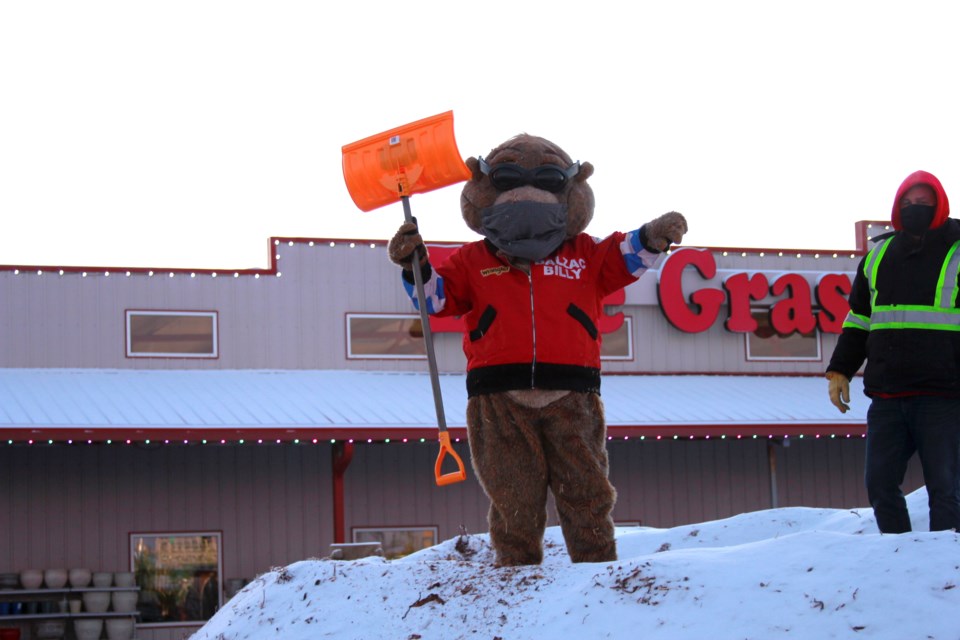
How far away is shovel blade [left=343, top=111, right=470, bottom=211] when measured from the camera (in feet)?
23.0

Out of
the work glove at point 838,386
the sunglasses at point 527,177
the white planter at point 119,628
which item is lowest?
the white planter at point 119,628

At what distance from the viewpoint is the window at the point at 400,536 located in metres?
18.5

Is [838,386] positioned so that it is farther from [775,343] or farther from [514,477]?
[775,343]

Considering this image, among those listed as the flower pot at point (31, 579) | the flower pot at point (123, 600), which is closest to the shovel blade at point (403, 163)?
the flower pot at point (123, 600)

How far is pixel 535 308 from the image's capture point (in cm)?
680

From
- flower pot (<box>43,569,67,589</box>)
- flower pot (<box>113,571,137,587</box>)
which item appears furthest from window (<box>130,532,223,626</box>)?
flower pot (<box>43,569,67,589</box>)

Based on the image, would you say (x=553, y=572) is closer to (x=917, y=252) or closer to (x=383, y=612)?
(x=383, y=612)

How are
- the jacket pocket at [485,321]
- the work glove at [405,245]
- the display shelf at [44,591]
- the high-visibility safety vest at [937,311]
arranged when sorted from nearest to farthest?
the high-visibility safety vest at [937,311], the work glove at [405,245], the jacket pocket at [485,321], the display shelf at [44,591]

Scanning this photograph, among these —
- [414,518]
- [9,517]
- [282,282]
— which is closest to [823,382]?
[414,518]

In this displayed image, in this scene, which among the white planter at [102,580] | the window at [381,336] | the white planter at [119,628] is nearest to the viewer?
the white planter at [119,628]

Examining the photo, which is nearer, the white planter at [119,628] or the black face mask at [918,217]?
the black face mask at [918,217]

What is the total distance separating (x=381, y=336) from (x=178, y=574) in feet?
14.2

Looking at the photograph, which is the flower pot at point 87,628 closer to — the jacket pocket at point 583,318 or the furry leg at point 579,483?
the furry leg at point 579,483

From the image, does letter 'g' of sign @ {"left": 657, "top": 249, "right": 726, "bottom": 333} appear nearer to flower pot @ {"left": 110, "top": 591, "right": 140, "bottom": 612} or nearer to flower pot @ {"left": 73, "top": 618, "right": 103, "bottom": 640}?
flower pot @ {"left": 110, "top": 591, "right": 140, "bottom": 612}
